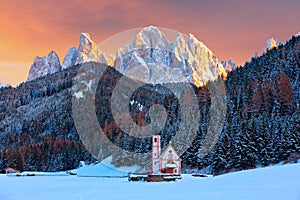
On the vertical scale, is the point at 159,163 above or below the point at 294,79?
below

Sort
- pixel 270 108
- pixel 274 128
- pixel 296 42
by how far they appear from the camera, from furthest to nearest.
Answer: pixel 296 42 < pixel 270 108 < pixel 274 128

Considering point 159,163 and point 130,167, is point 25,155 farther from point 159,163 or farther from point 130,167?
point 159,163

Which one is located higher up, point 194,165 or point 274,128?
point 274,128

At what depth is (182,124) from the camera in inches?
3565

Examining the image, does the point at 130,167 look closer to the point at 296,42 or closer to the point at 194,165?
the point at 194,165

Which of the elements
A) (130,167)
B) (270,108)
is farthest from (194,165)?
(270,108)

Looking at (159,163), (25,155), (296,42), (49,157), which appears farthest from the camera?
(49,157)

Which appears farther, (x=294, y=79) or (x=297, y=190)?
(x=294, y=79)

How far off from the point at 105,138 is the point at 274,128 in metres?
82.9

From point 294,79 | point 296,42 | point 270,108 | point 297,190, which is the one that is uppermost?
point 296,42

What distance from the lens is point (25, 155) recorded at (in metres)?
128

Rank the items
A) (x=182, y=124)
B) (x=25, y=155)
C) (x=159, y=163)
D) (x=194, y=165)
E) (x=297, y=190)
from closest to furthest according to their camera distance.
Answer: (x=297, y=190)
(x=159, y=163)
(x=194, y=165)
(x=182, y=124)
(x=25, y=155)

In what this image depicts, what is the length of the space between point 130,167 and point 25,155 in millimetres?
57908

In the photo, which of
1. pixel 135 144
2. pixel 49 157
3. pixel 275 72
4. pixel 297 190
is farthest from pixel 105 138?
pixel 297 190
